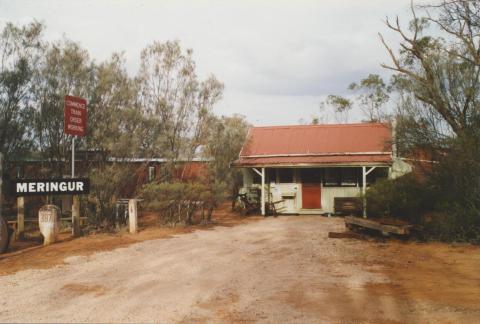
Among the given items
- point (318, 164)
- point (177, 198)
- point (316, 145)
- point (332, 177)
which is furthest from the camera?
point (316, 145)

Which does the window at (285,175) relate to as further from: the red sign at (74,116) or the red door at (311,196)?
the red sign at (74,116)

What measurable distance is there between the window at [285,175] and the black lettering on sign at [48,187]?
411 inches

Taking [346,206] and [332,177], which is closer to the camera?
[346,206]

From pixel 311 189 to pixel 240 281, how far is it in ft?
41.9

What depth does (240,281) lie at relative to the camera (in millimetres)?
7707

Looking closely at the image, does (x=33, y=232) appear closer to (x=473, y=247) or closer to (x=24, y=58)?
(x=24, y=58)

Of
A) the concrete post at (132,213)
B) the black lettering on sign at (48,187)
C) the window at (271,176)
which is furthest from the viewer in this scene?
the window at (271,176)

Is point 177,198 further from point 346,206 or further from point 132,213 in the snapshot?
point 346,206

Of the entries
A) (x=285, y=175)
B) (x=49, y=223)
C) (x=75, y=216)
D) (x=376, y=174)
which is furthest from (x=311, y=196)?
(x=49, y=223)

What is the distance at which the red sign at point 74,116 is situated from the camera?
12.4 m

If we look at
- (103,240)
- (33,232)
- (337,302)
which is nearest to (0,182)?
(103,240)

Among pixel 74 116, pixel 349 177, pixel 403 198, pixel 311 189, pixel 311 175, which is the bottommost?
pixel 403 198

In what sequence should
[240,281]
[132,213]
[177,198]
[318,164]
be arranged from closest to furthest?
[240,281] < [132,213] < [177,198] < [318,164]

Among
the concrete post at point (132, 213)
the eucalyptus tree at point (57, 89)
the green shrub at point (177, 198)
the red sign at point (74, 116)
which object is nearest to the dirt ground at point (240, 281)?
the concrete post at point (132, 213)
